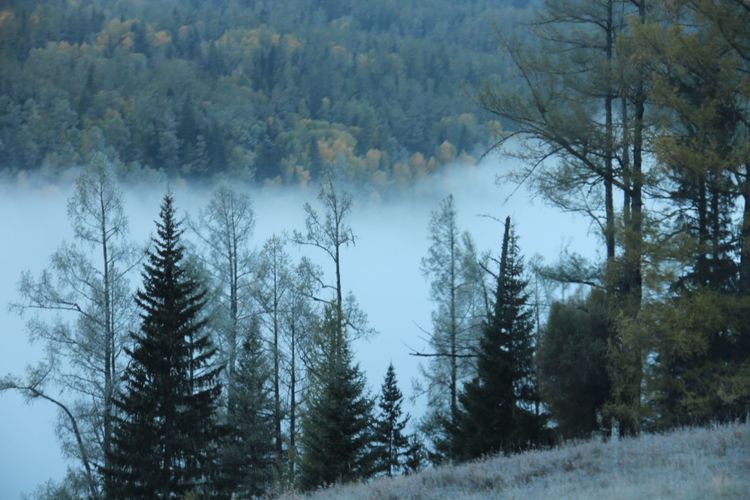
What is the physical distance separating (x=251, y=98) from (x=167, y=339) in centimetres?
4274

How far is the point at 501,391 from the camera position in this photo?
18328mm

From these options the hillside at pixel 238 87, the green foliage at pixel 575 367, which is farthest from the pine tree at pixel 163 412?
the hillside at pixel 238 87

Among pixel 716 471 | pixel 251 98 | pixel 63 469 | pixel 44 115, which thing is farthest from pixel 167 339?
pixel 251 98

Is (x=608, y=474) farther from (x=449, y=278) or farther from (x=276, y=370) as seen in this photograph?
(x=449, y=278)

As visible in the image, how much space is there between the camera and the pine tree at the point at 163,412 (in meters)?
17.5

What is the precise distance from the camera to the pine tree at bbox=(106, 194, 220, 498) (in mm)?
17547

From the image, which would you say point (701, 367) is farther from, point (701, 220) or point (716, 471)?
point (716, 471)

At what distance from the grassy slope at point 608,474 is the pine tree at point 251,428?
443 inches

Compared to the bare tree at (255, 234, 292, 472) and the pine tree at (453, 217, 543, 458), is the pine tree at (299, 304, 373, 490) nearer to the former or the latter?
the pine tree at (453, 217, 543, 458)

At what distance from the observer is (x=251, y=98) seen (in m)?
58.8

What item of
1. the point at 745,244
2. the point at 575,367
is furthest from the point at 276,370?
the point at 745,244

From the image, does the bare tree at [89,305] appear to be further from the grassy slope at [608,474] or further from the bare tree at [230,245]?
the grassy slope at [608,474]

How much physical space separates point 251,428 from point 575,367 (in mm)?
10309

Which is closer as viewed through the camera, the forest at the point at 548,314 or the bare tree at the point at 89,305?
the forest at the point at 548,314
